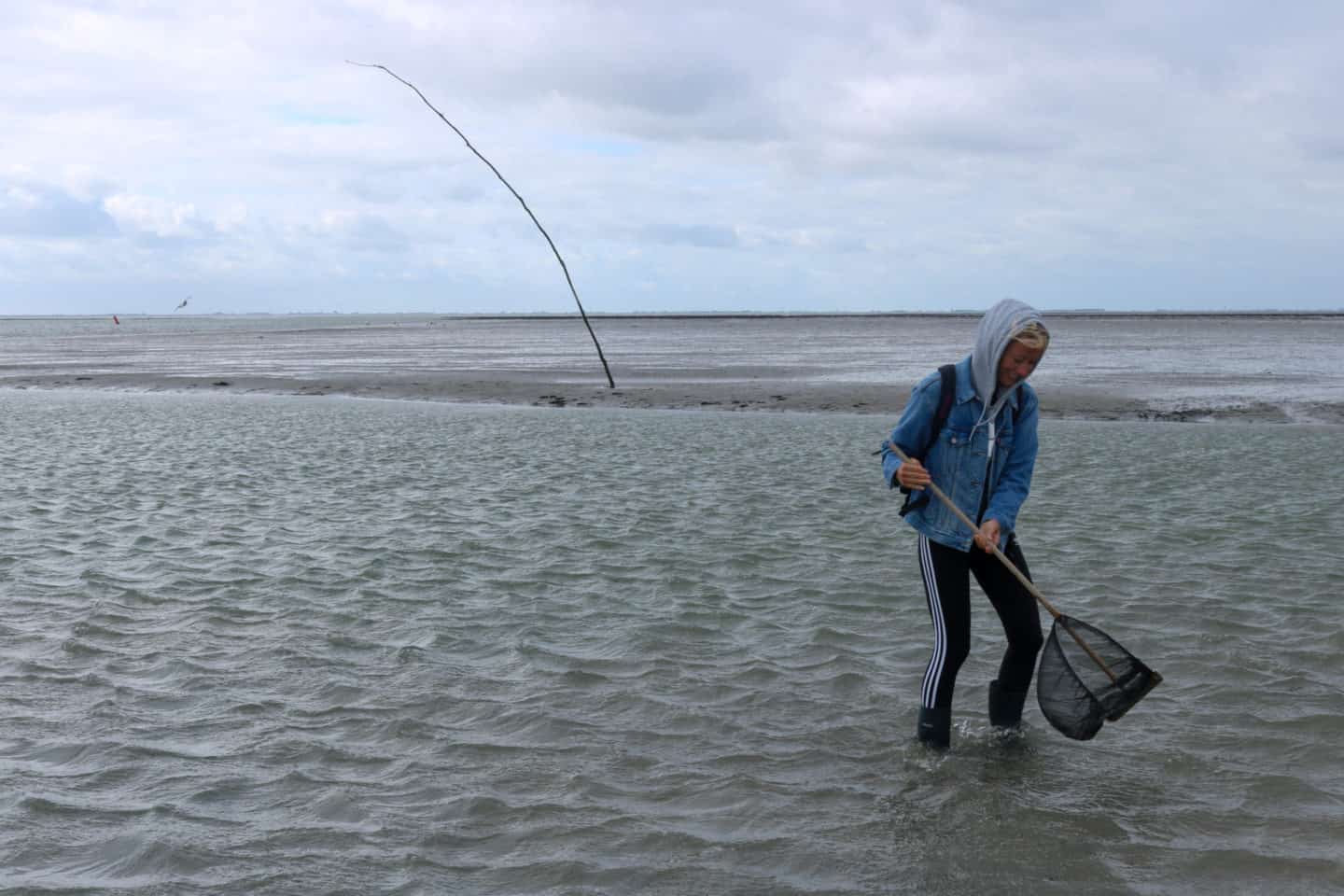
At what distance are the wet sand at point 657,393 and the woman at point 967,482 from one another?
18793mm

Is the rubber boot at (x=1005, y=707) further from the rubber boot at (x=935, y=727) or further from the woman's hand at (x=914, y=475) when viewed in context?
the woman's hand at (x=914, y=475)

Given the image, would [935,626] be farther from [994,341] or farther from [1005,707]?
[994,341]

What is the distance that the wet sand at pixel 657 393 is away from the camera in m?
23.5

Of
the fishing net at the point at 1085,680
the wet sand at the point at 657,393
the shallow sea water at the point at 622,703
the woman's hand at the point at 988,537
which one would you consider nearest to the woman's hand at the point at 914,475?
the woman's hand at the point at 988,537

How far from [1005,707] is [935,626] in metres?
0.68

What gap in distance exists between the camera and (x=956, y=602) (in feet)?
16.2

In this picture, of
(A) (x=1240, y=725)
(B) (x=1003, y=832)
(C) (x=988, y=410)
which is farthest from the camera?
(A) (x=1240, y=725)

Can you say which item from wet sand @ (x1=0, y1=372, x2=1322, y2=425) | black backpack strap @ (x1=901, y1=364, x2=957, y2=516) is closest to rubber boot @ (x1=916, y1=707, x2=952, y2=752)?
black backpack strap @ (x1=901, y1=364, x2=957, y2=516)

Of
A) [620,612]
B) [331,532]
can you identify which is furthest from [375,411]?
[620,612]

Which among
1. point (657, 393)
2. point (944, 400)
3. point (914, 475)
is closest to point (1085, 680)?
point (914, 475)

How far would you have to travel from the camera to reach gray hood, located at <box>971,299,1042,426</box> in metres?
4.48

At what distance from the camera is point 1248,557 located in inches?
358

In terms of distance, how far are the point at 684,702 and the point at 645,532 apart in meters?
4.50

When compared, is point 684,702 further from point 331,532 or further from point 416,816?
point 331,532
